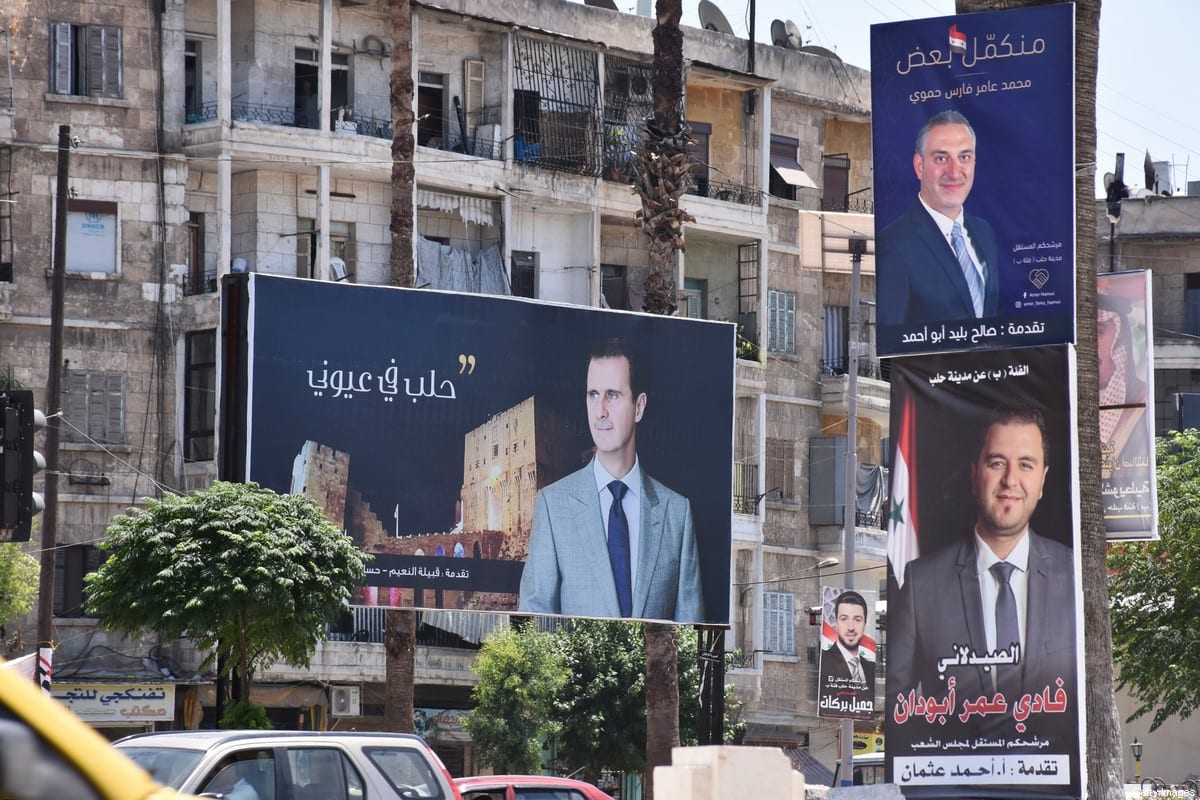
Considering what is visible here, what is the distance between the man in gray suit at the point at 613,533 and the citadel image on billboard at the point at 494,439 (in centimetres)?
3

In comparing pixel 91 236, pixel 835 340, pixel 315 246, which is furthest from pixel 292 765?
pixel 835 340

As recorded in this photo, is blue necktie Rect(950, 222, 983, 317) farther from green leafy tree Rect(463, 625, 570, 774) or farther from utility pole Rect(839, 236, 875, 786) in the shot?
green leafy tree Rect(463, 625, 570, 774)

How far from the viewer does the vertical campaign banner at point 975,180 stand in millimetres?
16047

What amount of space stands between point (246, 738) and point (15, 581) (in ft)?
69.8

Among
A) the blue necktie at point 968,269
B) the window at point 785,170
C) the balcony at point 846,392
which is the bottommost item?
the blue necktie at point 968,269

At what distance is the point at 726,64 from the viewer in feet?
151

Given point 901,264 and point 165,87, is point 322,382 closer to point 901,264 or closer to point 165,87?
point 165,87

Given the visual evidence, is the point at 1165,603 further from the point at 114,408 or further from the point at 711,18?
the point at 711,18

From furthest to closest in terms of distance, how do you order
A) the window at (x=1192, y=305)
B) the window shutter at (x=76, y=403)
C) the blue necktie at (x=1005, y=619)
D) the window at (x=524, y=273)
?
the window at (x=1192, y=305), the window at (x=524, y=273), the window shutter at (x=76, y=403), the blue necktie at (x=1005, y=619)

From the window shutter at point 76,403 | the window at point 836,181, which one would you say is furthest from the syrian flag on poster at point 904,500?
the window at point 836,181

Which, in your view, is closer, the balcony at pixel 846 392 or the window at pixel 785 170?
the window at pixel 785 170

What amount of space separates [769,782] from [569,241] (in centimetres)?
3640

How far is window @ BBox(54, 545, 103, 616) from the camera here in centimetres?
3594

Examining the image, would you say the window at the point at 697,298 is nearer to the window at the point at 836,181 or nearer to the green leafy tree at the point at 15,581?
the window at the point at 836,181
